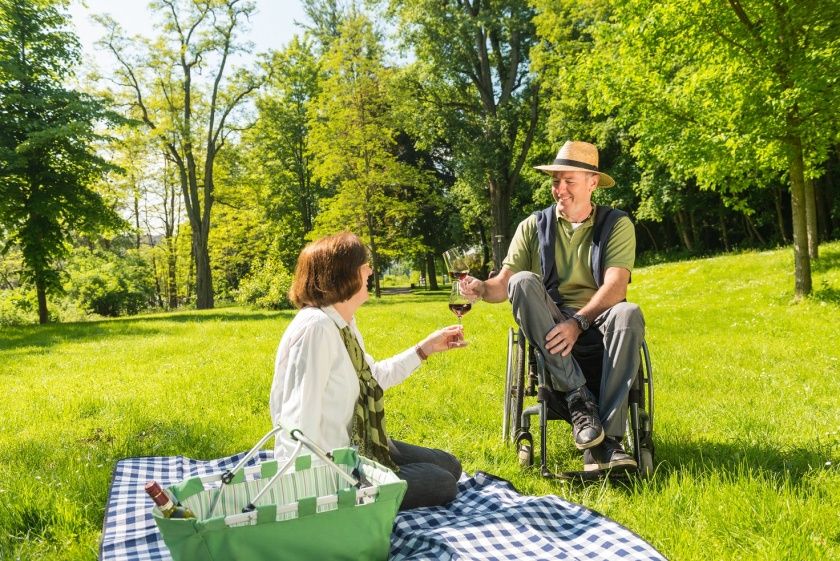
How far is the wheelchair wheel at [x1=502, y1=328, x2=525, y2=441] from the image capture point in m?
3.76

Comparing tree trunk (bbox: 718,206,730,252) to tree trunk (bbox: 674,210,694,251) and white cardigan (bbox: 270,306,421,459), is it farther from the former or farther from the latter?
white cardigan (bbox: 270,306,421,459)

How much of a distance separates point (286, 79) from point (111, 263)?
35.7 ft

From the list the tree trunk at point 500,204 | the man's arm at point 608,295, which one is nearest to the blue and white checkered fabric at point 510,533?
the man's arm at point 608,295

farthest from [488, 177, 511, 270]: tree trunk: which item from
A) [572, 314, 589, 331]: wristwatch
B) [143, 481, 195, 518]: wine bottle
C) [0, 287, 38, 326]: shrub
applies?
[143, 481, 195, 518]: wine bottle

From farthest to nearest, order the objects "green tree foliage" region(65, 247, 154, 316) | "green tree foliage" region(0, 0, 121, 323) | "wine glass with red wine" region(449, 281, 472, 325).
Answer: "green tree foliage" region(65, 247, 154, 316) < "green tree foliage" region(0, 0, 121, 323) < "wine glass with red wine" region(449, 281, 472, 325)

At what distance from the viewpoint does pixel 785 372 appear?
6.14m

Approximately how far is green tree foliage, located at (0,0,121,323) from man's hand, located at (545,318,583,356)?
48.1 ft

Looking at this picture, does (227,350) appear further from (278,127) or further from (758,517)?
(278,127)

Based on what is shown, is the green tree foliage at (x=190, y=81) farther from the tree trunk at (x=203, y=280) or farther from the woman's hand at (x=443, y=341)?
the woman's hand at (x=443, y=341)

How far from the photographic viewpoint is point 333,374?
8.77 ft

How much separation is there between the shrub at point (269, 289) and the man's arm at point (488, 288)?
49.7 ft

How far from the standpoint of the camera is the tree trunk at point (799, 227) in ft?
33.3

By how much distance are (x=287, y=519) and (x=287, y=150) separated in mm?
28080

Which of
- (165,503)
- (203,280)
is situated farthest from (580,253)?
(203,280)
